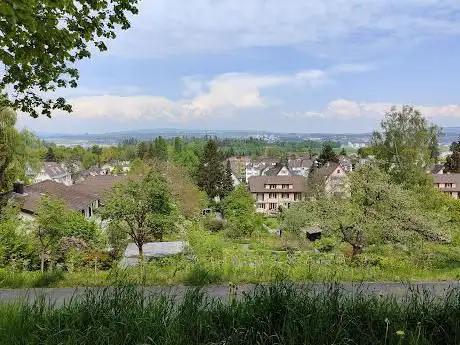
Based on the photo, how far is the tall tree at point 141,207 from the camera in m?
22.9

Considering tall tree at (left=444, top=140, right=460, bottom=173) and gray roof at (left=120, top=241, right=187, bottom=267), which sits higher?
tall tree at (left=444, top=140, right=460, bottom=173)

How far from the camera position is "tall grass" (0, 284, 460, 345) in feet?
11.7

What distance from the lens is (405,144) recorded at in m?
37.4

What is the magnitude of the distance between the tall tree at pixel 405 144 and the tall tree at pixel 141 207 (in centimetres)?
2009

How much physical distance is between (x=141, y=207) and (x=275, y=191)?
54407 mm

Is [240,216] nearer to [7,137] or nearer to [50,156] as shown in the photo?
[7,137]

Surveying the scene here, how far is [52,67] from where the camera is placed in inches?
311

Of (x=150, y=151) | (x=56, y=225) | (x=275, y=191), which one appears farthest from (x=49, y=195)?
(x=150, y=151)

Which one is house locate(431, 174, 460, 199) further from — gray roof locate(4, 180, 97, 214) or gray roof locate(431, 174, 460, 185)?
gray roof locate(4, 180, 97, 214)

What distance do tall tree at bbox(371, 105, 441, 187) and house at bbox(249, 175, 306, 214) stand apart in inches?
1456

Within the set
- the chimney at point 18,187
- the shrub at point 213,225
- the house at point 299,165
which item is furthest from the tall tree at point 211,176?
the house at point 299,165

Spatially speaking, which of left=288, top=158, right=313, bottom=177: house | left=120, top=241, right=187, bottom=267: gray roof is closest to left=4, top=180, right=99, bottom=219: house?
left=120, top=241, right=187, bottom=267: gray roof

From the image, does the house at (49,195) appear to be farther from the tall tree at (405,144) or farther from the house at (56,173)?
the house at (56,173)

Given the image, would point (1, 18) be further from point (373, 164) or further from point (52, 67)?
point (373, 164)
